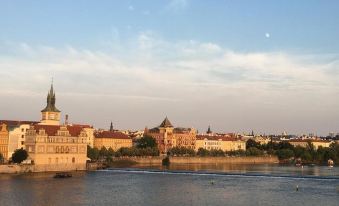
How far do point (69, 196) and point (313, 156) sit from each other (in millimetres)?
105365

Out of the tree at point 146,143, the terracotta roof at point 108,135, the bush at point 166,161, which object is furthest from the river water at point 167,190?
the terracotta roof at point 108,135

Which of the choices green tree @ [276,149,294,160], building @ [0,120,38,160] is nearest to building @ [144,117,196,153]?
green tree @ [276,149,294,160]

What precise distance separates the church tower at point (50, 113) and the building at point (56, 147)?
22.6 ft

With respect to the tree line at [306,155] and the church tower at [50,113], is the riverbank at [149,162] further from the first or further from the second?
the church tower at [50,113]

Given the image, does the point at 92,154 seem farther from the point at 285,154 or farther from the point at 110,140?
the point at 285,154

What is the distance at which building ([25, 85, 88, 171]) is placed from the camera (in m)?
78.1

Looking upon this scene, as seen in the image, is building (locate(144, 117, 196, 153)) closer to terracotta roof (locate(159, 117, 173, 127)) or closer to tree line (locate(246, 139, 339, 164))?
terracotta roof (locate(159, 117, 173, 127))

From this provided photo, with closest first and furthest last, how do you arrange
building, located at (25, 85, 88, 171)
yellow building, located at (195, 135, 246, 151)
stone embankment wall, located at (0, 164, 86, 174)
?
stone embankment wall, located at (0, 164, 86, 174), building, located at (25, 85, 88, 171), yellow building, located at (195, 135, 246, 151)

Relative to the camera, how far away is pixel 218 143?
16212 centimetres

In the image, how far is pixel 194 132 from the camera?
5979 inches

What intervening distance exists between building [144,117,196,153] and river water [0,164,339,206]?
69.3 m

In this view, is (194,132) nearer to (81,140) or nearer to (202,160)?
(202,160)

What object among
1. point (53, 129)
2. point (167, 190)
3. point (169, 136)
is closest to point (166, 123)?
point (169, 136)

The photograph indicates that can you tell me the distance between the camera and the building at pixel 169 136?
144 meters
